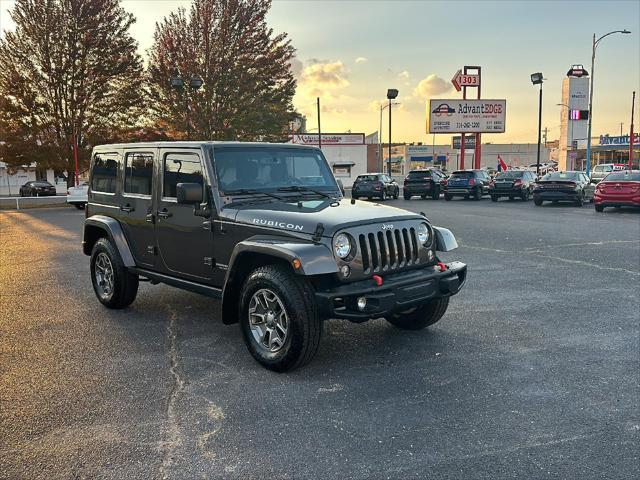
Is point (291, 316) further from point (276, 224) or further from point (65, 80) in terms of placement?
point (65, 80)

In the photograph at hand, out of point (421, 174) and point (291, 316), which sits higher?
point (421, 174)

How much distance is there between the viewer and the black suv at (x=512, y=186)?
2692 cm

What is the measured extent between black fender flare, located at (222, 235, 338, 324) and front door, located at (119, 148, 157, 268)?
4.64 feet

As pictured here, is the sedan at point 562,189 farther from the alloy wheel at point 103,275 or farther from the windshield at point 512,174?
the alloy wheel at point 103,275

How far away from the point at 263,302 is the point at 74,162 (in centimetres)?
2814

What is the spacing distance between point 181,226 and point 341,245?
1.92 m

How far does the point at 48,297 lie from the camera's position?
24.2 feet

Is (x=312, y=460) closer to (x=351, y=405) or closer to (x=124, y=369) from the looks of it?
(x=351, y=405)

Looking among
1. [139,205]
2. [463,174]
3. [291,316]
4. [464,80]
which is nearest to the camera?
[291,316]

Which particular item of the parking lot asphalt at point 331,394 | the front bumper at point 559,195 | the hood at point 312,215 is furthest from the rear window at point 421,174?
the hood at point 312,215

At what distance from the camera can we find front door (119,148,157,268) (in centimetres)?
602

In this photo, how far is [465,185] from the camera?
28.2 m

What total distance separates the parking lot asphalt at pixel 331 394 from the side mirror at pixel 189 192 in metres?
1.39

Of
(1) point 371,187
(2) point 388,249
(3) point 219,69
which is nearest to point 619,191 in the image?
(1) point 371,187
